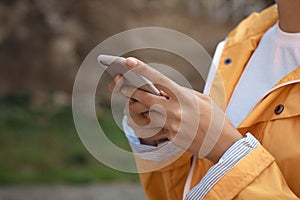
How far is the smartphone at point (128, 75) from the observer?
1115 mm

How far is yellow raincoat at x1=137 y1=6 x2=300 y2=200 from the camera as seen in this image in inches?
43.1

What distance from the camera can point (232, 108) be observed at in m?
1.31

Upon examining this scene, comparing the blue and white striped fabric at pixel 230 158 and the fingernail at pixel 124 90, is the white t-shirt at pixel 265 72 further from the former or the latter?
the fingernail at pixel 124 90

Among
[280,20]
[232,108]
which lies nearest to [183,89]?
[232,108]

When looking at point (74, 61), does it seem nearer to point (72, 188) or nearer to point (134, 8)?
point (134, 8)

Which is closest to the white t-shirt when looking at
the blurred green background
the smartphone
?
the smartphone

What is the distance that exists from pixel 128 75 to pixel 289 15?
41 cm

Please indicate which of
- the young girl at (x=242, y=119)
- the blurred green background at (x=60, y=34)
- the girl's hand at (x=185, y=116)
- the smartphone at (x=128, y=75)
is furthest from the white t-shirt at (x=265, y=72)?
the blurred green background at (x=60, y=34)

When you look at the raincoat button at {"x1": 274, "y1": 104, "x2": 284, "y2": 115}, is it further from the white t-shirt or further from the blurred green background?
the blurred green background

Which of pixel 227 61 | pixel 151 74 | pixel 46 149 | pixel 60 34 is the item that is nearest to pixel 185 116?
pixel 151 74

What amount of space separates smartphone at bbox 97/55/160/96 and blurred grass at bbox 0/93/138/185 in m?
2.59

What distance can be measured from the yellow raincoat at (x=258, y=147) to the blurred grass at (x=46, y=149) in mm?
2353

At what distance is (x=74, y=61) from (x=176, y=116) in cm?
369

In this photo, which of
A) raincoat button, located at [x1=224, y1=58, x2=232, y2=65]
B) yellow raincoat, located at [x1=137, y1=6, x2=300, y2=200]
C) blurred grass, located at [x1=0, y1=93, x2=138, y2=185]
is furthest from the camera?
blurred grass, located at [x1=0, y1=93, x2=138, y2=185]
